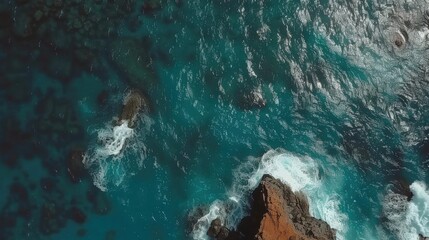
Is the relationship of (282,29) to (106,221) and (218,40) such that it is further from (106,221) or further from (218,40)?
(106,221)

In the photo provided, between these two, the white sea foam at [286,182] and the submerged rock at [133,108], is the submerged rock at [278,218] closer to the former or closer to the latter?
the white sea foam at [286,182]

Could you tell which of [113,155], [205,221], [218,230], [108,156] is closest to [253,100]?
[205,221]

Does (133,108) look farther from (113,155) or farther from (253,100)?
(253,100)

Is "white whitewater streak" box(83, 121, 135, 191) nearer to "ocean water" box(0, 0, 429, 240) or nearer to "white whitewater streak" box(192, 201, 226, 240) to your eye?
"ocean water" box(0, 0, 429, 240)

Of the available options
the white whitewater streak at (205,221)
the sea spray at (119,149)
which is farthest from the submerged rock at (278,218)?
the sea spray at (119,149)

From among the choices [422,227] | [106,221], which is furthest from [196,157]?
[422,227]

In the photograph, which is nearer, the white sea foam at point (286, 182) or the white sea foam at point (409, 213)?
the white sea foam at point (409, 213)
